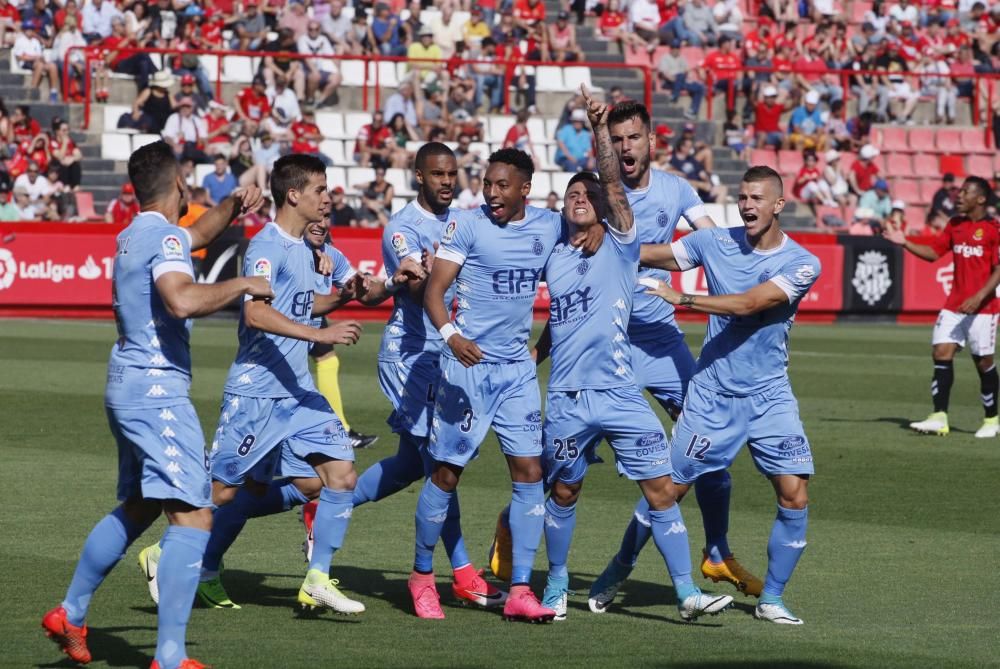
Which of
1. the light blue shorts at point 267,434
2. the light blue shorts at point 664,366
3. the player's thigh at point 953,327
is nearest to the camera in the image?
the light blue shorts at point 267,434

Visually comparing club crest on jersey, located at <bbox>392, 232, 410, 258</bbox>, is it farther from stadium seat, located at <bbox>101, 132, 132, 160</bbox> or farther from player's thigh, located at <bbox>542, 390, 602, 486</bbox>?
stadium seat, located at <bbox>101, 132, 132, 160</bbox>

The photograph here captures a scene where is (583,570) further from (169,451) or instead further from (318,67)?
(318,67)

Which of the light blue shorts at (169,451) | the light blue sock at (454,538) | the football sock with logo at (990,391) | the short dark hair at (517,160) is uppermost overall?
the short dark hair at (517,160)

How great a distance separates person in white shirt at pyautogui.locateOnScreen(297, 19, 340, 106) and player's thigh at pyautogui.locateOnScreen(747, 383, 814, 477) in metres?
25.4

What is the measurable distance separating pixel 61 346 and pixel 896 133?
2141 centimetres

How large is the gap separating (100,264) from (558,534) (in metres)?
19.6

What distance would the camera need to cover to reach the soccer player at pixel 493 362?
8.13 m

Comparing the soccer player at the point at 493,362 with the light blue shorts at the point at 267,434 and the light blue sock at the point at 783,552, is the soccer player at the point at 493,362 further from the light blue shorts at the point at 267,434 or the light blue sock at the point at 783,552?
the light blue sock at the point at 783,552

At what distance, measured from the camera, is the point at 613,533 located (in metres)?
10.6

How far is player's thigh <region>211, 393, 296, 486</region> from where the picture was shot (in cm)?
801

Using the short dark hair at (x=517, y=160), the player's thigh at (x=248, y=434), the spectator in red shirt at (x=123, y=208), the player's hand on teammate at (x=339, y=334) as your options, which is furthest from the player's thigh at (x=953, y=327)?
the spectator in red shirt at (x=123, y=208)

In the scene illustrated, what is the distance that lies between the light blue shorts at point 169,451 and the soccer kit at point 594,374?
201cm

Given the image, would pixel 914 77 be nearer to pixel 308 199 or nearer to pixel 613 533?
pixel 613 533

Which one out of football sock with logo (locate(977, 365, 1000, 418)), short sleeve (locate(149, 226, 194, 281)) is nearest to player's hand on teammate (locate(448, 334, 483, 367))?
short sleeve (locate(149, 226, 194, 281))
